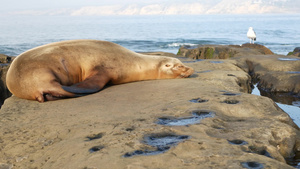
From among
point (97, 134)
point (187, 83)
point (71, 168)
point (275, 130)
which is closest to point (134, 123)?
point (97, 134)

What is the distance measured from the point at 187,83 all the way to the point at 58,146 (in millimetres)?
2583

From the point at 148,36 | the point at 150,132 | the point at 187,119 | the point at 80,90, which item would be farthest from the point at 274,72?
the point at 148,36

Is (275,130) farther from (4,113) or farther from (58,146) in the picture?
(4,113)

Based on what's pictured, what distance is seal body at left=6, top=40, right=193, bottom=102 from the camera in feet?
14.8

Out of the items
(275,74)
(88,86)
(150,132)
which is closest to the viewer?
(150,132)

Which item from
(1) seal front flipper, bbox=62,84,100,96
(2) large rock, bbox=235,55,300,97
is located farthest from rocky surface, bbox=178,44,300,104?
(1) seal front flipper, bbox=62,84,100,96

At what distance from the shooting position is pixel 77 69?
5.10m

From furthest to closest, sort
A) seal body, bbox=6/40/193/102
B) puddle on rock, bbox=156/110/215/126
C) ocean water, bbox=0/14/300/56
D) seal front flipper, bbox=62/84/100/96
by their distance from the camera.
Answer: ocean water, bbox=0/14/300/56
seal body, bbox=6/40/193/102
seal front flipper, bbox=62/84/100/96
puddle on rock, bbox=156/110/215/126

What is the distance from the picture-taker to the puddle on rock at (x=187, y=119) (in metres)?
3.04

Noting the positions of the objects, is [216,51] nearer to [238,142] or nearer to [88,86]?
[88,86]

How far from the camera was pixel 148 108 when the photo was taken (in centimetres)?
364

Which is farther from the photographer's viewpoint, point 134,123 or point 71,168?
point 134,123

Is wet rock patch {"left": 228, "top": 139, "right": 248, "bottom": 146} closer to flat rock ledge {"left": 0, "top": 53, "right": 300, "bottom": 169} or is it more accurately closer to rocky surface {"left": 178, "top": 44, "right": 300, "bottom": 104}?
flat rock ledge {"left": 0, "top": 53, "right": 300, "bottom": 169}

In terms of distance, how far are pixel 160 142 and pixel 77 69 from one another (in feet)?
9.15
